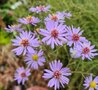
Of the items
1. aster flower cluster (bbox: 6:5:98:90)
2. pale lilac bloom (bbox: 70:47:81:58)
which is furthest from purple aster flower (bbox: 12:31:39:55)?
pale lilac bloom (bbox: 70:47:81:58)

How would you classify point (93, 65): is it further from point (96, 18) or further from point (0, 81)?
point (0, 81)

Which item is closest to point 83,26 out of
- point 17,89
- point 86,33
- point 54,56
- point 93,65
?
point 86,33

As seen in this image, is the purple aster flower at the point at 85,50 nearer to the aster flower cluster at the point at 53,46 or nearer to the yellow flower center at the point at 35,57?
the aster flower cluster at the point at 53,46

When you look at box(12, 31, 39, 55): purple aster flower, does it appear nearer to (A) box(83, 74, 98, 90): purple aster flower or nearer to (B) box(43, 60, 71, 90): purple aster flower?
(B) box(43, 60, 71, 90): purple aster flower

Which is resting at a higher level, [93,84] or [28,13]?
[28,13]

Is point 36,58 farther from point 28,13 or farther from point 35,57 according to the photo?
point 28,13

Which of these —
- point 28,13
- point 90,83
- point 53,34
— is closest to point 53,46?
point 53,34

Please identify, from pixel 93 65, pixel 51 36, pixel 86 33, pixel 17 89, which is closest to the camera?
pixel 51 36
